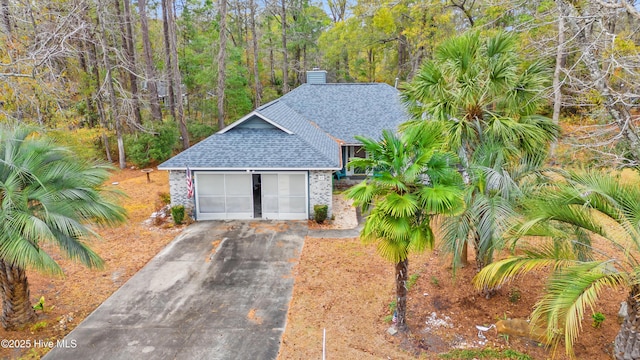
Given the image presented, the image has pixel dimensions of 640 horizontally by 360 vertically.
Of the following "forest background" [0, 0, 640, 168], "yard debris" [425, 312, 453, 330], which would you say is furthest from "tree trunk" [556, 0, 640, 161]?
"yard debris" [425, 312, 453, 330]

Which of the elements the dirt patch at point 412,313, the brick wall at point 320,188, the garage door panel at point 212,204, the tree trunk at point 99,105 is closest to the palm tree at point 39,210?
the dirt patch at point 412,313

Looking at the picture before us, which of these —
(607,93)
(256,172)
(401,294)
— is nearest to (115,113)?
(256,172)

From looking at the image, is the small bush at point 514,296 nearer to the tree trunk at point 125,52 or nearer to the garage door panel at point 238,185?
the garage door panel at point 238,185

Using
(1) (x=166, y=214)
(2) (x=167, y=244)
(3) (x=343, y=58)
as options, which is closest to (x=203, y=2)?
(3) (x=343, y=58)

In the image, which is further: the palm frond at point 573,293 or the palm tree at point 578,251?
the palm tree at point 578,251

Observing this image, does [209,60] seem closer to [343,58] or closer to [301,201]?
[343,58]
